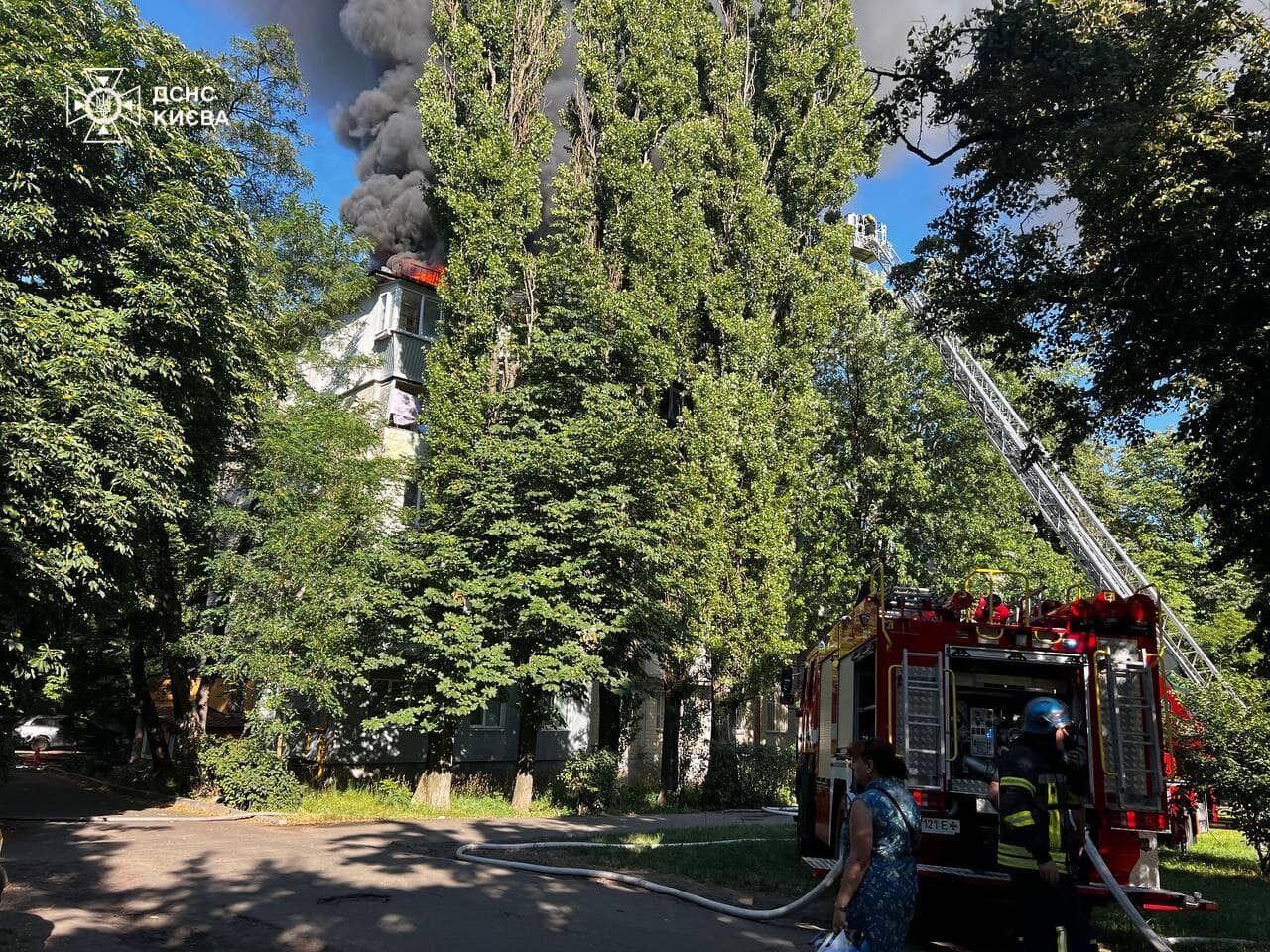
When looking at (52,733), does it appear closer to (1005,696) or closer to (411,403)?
(411,403)

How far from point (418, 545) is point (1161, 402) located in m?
11.8

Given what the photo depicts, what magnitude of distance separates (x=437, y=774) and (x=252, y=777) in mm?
3261

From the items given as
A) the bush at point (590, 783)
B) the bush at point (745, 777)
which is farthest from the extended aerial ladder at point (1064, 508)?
the bush at point (590, 783)

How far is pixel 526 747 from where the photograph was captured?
1644 centimetres

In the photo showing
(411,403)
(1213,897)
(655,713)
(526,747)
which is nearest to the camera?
(1213,897)

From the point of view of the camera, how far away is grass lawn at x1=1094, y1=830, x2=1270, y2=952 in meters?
7.46

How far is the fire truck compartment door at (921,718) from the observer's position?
6.89 metres

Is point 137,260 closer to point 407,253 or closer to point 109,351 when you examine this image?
point 109,351

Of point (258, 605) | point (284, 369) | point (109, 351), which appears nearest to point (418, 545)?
point (258, 605)

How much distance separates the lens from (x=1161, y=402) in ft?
32.4

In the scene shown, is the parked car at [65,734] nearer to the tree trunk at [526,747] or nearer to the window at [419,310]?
the tree trunk at [526,747]

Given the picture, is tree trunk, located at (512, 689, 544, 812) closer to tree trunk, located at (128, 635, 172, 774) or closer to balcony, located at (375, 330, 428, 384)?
tree trunk, located at (128, 635, 172, 774)

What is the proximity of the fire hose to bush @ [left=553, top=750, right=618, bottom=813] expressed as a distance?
4671 millimetres

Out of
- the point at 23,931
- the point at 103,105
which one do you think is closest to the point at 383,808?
the point at 23,931
